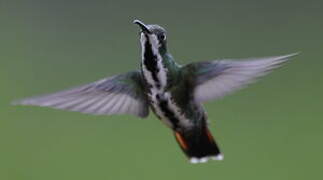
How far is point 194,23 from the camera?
14.6ft

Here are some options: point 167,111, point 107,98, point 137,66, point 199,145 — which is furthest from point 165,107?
point 137,66

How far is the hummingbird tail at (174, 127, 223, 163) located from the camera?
179 cm

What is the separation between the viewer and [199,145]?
5.97ft

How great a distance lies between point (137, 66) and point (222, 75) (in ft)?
8.05

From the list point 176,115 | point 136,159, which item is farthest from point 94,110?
point 136,159

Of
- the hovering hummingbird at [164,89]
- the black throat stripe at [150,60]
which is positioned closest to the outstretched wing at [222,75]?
the hovering hummingbird at [164,89]

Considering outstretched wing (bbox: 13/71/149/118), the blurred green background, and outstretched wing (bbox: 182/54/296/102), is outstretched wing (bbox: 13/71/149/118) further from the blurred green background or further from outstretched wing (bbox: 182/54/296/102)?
the blurred green background

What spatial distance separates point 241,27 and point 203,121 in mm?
2611

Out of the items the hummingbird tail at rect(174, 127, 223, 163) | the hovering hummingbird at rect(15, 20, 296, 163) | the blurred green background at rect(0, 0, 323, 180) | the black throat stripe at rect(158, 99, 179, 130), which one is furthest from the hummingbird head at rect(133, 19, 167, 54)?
the blurred green background at rect(0, 0, 323, 180)

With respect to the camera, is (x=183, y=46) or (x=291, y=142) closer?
(x=291, y=142)

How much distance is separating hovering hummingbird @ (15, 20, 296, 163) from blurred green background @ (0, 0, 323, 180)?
157 centimetres

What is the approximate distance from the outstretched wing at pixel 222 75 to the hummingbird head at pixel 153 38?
94mm

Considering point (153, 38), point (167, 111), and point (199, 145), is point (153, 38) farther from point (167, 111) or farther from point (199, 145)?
point (199, 145)

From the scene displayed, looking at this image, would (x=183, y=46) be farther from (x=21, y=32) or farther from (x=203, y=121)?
(x=203, y=121)
